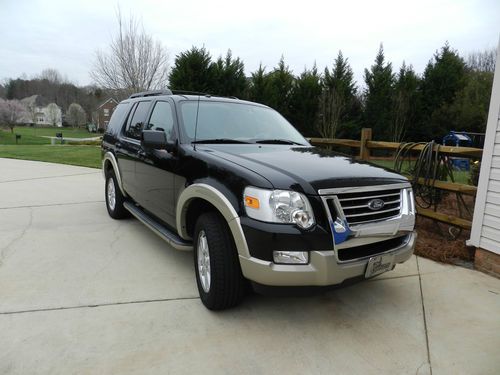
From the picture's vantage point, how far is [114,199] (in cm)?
572

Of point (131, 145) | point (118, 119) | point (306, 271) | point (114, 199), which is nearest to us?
point (306, 271)

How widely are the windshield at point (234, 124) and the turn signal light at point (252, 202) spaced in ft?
3.88

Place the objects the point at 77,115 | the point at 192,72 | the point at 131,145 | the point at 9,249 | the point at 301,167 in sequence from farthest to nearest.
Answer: the point at 77,115
the point at 192,72
the point at 131,145
the point at 9,249
the point at 301,167

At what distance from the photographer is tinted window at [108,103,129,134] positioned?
5.40 meters

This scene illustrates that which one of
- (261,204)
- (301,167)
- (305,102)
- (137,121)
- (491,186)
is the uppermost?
(305,102)

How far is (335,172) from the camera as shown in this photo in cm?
282

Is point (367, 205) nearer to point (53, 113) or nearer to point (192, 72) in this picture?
point (192, 72)

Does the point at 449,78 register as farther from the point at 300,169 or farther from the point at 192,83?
the point at 300,169

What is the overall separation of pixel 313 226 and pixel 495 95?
2.84 m

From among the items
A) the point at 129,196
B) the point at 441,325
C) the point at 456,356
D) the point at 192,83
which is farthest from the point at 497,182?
the point at 192,83

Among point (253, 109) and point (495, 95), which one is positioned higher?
point (495, 95)

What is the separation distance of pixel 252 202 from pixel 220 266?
22.6 inches

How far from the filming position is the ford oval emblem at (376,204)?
277 centimetres

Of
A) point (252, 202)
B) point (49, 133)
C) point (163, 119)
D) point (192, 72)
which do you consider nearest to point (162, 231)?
point (163, 119)
